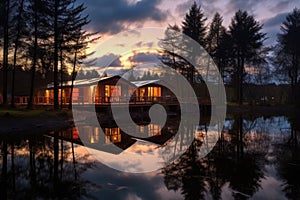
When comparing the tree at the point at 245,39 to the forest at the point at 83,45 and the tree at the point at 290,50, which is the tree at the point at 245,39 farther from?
the tree at the point at 290,50

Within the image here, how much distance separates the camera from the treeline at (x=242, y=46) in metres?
33.7

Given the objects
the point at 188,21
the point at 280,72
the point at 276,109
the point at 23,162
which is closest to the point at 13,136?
the point at 23,162

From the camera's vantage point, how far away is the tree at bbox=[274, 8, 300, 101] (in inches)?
1273

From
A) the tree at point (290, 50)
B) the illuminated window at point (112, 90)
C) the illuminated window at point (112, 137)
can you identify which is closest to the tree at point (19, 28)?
the illuminated window at point (112, 90)

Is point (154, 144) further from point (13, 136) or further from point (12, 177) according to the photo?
point (13, 136)

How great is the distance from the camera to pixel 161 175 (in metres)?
8.20

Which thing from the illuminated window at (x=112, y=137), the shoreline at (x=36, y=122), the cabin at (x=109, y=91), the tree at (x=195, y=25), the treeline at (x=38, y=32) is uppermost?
the tree at (x=195, y=25)

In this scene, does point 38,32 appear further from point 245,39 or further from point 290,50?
point 290,50

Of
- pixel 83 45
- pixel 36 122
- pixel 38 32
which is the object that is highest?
pixel 38 32

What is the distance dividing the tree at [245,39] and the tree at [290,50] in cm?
286

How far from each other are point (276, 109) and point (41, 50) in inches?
1175

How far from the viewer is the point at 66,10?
22.7 metres

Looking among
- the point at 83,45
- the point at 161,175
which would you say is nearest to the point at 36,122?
the point at 83,45

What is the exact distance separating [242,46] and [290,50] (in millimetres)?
6211
